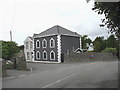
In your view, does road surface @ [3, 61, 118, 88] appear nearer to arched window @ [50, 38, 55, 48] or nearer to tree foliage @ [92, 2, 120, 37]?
tree foliage @ [92, 2, 120, 37]

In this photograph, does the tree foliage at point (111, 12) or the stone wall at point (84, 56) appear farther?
the stone wall at point (84, 56)

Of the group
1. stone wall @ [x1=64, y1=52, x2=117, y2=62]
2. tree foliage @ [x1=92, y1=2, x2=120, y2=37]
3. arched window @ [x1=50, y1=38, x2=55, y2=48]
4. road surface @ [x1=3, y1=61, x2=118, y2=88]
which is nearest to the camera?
tree foliage @ [x1=92, y1=2, x2=120, y2=37]

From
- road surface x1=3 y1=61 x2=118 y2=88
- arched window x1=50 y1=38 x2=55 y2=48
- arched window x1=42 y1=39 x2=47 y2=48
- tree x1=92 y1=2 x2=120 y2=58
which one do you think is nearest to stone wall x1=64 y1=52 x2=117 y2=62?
arched window x1=50 y1=38 x2=55 y2=48

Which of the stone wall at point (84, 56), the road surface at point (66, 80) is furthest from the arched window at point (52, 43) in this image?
the road surface at point (66, 80)

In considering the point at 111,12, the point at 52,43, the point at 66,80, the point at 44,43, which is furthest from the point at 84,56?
the point at 111,12

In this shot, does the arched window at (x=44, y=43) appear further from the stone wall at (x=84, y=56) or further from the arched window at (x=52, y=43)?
the stone wall at (x=84, y=56)

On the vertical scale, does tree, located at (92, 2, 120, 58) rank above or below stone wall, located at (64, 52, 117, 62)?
above

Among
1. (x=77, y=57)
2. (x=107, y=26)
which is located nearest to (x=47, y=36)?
(x=77, y=57)

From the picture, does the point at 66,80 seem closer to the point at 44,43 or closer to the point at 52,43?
the point at 52,43

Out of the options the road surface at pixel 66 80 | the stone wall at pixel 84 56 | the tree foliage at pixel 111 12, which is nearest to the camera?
the tree foliage at pixel 111 12

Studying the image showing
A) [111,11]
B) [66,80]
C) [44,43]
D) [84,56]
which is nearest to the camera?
[111,11]

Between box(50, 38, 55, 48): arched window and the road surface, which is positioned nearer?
the road surface

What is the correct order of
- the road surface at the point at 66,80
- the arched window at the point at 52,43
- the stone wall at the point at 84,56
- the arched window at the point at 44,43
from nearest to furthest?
the road surface at the point at 66,80 < the stone wall at the point at 84,56 < the arched window at the point at 52,43 < the arched window at the point at 44,43

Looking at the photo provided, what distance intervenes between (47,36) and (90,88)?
3213 cm
